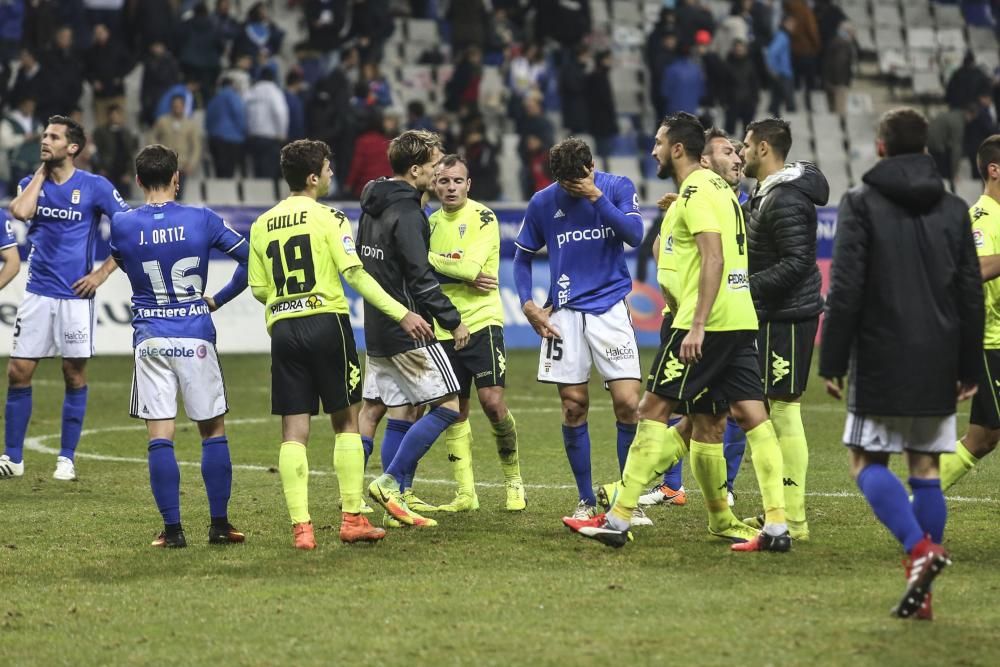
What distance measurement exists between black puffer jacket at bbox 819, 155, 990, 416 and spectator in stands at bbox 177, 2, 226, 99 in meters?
18.3

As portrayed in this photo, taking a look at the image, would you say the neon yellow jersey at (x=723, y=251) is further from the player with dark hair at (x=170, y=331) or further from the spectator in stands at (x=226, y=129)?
the spectator in stands at (x=226, y=129)

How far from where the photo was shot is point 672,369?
7.64 meters

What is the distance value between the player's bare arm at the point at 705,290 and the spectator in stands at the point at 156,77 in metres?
16.7

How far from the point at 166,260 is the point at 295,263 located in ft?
2.42

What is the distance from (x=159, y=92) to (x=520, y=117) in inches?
226

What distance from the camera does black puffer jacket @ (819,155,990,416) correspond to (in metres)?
6.30

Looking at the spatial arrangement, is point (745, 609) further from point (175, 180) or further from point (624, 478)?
point (175, 180)

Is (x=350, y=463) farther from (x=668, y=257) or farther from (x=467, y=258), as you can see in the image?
(x=668, y=257)

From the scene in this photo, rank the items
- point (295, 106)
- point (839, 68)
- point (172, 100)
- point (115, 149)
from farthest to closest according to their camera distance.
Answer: point (839, 68)
point (295, 106)
point (172, 100)
point (115, 149)

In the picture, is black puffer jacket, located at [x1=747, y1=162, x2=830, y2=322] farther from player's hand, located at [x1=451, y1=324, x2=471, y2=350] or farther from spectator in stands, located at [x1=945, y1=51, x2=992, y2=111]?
spectator in stands, located at [x1=945, y1=51, x2=992, y2=111]

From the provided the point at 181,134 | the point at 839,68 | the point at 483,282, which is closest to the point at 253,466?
the point at 483,282

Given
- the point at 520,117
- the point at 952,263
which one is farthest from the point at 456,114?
the point at 952,263

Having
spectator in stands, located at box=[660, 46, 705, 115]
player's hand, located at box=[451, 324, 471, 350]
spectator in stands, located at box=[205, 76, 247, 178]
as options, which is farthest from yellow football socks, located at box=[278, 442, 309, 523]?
spectator in stands, located at box=[660, 46, 705, 115]

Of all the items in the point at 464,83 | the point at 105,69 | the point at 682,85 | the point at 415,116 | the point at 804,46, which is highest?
the point at 804,46
